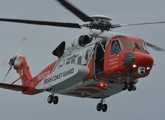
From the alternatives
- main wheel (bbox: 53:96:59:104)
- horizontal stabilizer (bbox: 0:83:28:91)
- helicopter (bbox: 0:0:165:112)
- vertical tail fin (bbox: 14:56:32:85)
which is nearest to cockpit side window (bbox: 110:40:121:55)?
helicopter (bbox: 0:0:165:112)

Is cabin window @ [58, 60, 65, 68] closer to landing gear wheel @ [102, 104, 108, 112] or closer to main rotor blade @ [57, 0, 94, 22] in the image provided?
landing gear wheel @ [102, 104, 108, 112]

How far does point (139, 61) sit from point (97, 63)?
2.85 metres

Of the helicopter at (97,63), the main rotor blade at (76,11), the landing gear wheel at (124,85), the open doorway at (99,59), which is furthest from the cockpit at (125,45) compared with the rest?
the main rotor blade at (76,11)

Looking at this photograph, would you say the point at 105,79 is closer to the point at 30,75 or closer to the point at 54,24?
the point at 54,24

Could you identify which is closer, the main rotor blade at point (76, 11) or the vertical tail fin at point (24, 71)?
the main rotor blade at point (76, 11)

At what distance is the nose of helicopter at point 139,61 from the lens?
95.1ft

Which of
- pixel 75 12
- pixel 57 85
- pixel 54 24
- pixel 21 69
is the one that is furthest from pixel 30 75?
pixel 75 12

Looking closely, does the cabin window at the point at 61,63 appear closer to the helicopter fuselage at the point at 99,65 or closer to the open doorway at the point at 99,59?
the helicopter fuselage at the point at 99,65

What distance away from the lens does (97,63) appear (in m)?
31.0

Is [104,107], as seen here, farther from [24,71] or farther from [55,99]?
[24,71]

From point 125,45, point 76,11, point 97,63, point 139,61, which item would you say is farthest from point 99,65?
point 76,11

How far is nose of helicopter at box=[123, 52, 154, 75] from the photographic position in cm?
2898

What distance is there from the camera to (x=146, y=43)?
3184cm

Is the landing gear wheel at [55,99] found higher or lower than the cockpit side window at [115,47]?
lower
